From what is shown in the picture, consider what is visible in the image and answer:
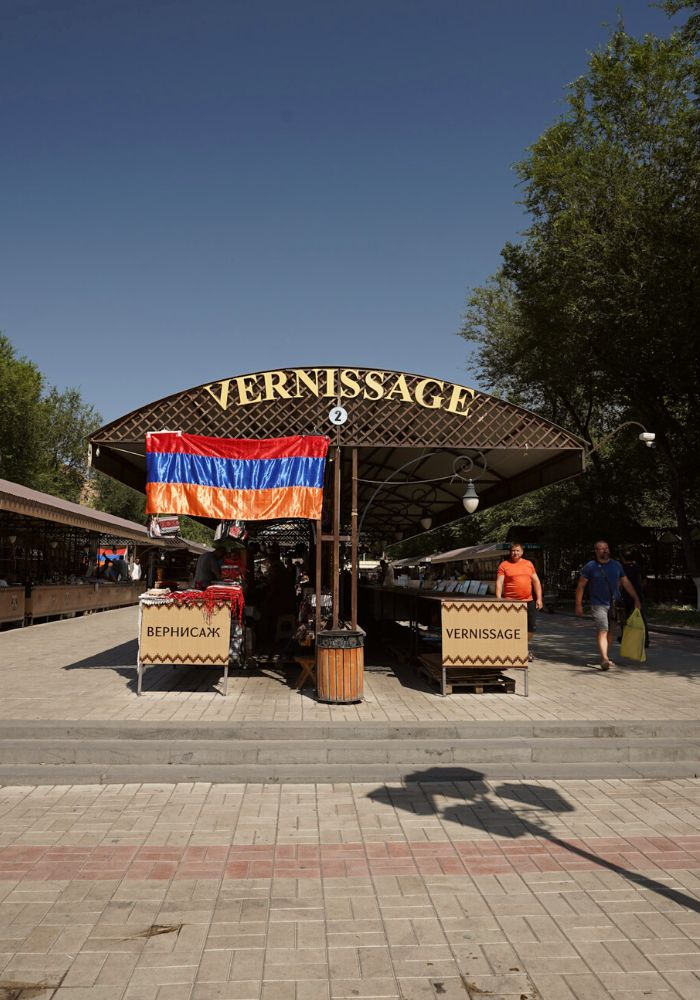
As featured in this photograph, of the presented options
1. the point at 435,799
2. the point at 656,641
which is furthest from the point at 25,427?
the point at 435,799

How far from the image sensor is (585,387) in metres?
28.7

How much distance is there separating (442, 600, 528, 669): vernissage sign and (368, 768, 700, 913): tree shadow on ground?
7.59 feet

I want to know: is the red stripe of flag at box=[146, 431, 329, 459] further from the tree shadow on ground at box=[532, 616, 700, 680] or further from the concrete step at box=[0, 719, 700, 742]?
the tree shadow on ground at box=[532, 616, 700, 680]

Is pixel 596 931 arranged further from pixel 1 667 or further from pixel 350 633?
pixel 1 667

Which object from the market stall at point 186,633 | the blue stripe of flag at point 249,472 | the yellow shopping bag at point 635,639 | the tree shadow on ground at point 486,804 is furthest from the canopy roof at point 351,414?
the tree shadow on ground at point 486,804

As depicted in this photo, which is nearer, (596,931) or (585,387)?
(596,931)

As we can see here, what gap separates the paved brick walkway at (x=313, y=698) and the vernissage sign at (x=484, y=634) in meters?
0.47

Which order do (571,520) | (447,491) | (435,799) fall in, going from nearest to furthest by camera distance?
(435,799) → (447,491) → (571,520)

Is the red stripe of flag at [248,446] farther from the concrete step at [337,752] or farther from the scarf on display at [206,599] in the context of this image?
the concrete step at [337,752]

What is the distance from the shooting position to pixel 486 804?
5.68 metres

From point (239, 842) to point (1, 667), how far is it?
26.6 ft

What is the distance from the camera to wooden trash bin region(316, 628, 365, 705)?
26.8 ft

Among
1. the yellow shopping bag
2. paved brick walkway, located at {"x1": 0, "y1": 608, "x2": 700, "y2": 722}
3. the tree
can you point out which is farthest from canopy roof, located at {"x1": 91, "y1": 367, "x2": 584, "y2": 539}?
the tree

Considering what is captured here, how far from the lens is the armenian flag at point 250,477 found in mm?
9289
